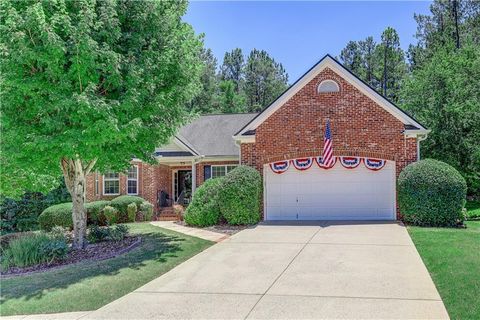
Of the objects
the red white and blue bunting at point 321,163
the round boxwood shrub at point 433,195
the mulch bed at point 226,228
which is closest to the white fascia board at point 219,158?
the red white and blue bunting at point 321,163

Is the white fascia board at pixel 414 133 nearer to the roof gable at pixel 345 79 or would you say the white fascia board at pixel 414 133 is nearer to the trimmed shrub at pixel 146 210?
the roof gable at pixel 345 79

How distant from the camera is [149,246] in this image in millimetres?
11969

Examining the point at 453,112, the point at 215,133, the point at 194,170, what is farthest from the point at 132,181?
the point at 453,112

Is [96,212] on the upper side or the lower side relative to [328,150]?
lower

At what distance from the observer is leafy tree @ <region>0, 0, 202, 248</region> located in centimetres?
945

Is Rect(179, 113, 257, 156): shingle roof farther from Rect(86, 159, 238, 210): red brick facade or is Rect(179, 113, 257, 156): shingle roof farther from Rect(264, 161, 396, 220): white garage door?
Rect(264, 161, 396, 220): white garage door

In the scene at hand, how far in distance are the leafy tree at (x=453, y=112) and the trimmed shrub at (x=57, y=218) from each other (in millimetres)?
18533

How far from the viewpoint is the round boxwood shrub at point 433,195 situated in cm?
1407

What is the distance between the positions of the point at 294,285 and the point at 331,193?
9010 mm

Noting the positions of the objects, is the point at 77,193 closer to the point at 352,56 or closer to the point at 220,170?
the point at 220,170

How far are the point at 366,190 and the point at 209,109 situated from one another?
3039 cm

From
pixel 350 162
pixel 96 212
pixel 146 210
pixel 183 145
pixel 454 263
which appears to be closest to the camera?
pixel 454 263

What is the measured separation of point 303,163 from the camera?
16.5 metres

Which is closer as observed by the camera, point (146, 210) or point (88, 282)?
point (88, 282)
